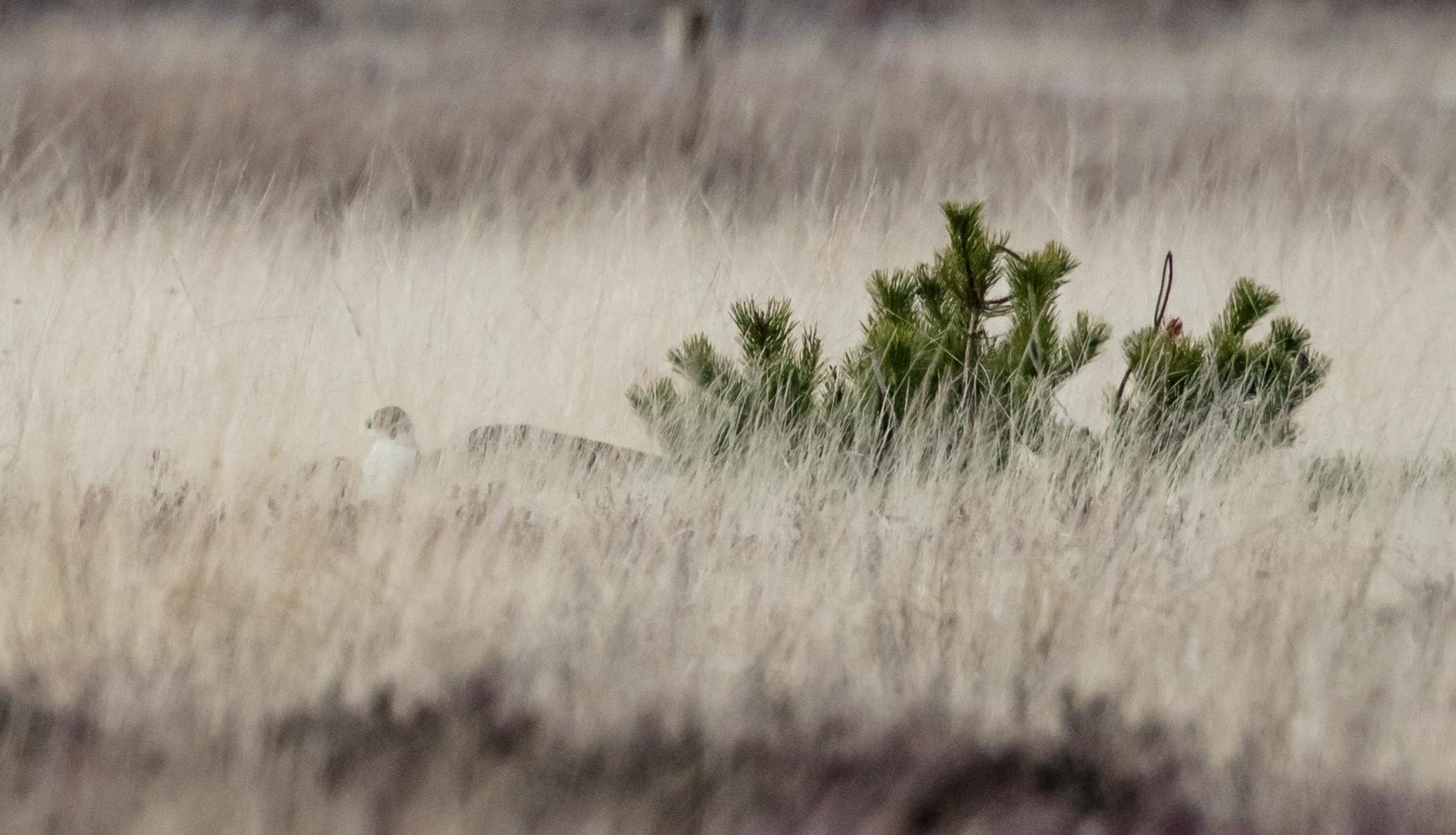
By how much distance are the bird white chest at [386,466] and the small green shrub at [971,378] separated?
52 centimetres

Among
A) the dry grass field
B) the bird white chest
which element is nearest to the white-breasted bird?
the bird white chest

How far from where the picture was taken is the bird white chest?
2.96 metres

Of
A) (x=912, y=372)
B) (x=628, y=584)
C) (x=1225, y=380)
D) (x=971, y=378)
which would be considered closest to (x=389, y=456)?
(x=628, y=584)

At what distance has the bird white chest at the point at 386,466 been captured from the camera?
2955 millimetres

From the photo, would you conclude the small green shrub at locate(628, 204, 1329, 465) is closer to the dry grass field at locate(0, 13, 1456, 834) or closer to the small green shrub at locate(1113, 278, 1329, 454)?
the small green shrub at locate(1113, 278, 1329, 454)

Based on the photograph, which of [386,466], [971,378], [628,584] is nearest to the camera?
[628,584]

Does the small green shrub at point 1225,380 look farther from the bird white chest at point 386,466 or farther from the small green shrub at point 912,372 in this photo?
the bird white chest at point 386,466

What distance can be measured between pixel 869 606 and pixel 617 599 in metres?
0.40

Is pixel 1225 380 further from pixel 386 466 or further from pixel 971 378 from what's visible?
pixel 386 466

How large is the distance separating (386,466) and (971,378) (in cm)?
126

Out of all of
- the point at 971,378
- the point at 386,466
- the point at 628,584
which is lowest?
the point at 628,584

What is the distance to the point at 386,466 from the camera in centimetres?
301

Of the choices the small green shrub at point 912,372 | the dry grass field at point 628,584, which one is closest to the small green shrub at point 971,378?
the small green shrub at point 912,372

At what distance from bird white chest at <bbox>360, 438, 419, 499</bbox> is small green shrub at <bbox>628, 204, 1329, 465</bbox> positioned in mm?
525
